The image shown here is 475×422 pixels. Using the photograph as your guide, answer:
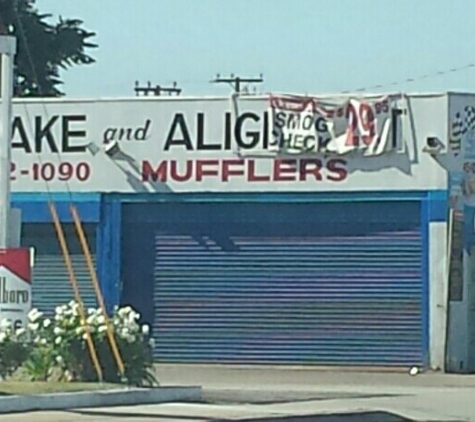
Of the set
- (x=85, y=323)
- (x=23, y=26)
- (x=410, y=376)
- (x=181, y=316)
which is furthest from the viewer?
(x=23, y=26)

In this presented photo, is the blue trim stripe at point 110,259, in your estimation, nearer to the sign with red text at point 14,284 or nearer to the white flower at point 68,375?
the sign with red text at point 14,284

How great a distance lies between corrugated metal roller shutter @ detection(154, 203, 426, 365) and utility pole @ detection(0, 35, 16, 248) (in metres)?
9.65

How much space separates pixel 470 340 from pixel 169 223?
6.58 metres

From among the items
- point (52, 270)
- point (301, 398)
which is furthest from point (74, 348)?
point (52, 270)

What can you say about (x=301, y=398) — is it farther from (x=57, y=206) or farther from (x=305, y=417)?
(x=57, y=206)

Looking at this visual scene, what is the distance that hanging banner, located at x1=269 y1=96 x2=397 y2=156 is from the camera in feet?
109

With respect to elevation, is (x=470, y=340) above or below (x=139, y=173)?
below

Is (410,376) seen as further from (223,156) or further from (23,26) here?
(23,26)

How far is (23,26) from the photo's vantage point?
47.0m

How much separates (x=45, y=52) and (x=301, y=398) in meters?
24.3

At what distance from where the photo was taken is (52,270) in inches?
1388

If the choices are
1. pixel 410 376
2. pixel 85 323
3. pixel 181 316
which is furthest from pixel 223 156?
pixel 85 323

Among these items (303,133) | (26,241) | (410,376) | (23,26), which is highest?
(23,26)

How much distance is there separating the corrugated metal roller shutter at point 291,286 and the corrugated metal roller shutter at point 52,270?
167 cm
